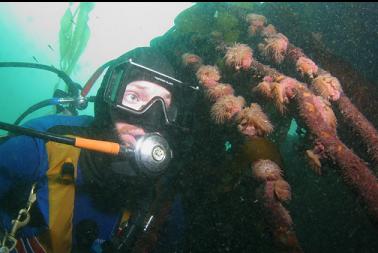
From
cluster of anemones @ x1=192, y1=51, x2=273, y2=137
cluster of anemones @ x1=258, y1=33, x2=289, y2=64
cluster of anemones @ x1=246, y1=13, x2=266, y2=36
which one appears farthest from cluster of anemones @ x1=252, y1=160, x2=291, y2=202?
cluster of anemones @ x1=246, y1=13, x2=266, y2=36

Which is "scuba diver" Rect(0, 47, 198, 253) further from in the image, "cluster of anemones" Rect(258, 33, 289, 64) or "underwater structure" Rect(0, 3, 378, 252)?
"cluster of anemones" Rect(258, 33, 289, 64)

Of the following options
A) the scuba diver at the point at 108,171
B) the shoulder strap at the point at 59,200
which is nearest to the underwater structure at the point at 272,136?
the scuba diver at the point at 108,171

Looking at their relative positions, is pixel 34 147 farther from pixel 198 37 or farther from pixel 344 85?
pixel 344 85

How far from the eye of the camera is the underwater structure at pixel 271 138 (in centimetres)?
175

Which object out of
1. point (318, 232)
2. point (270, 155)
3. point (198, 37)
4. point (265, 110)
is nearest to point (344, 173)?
point (270, 155)

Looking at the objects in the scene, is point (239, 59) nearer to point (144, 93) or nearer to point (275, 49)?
point (275, 49)

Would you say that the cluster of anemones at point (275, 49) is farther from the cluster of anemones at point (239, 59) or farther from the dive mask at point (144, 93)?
the dive mask at point (144, 93)

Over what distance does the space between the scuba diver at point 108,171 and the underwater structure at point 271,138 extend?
0.40 m

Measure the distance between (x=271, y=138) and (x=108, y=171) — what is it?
1702mm

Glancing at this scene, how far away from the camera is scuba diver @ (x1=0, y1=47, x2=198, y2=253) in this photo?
2873mm

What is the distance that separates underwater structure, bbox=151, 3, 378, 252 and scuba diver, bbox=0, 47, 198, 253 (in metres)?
0.40

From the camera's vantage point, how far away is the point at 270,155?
194 centimetres

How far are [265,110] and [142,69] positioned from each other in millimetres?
1647

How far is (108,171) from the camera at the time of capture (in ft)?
10.5
